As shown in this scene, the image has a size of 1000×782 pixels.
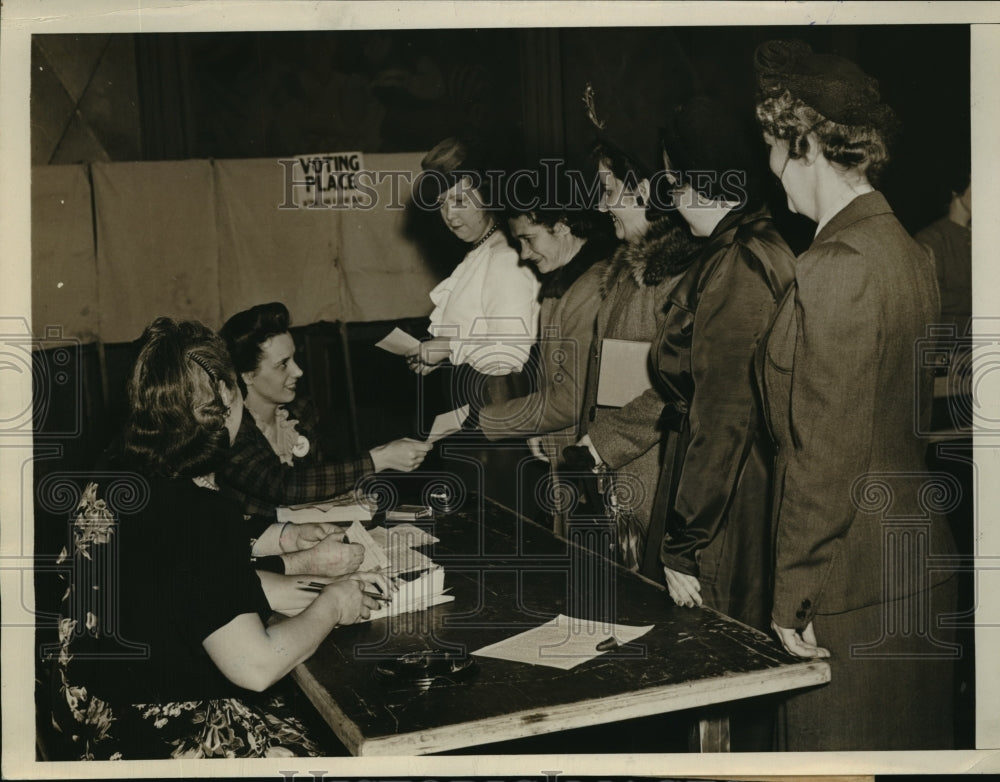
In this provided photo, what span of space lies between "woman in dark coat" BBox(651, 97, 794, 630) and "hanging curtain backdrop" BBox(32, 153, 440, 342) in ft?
2.85

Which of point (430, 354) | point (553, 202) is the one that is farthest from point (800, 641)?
point (553, 202)

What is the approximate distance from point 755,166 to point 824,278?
1.31 feet

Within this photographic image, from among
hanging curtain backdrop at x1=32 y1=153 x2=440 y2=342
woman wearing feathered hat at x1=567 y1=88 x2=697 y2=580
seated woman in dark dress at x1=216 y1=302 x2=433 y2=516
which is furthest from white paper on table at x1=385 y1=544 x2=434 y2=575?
hanging curtain backdrop at x1=32 y1=153 x2=440 y2=342

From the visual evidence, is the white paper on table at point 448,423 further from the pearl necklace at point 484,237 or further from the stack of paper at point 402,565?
the pearl necklace at point 484,237

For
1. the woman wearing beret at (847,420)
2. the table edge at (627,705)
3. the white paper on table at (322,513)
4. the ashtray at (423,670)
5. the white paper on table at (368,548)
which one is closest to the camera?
the table edge at (627,705)

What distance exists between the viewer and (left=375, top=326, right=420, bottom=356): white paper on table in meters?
3.19

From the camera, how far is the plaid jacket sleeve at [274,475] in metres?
3.09

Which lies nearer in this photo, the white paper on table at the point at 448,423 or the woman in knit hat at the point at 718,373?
the woman in knit hat at the point at 718,373

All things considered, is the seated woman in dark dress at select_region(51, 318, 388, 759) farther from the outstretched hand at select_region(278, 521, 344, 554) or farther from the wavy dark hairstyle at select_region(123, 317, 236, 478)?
the outstretched hand at select_region(278, 521, 344, 554)

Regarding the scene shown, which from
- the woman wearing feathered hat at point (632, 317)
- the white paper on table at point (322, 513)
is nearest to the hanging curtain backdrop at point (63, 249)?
the white paper on table at point (322, 513)

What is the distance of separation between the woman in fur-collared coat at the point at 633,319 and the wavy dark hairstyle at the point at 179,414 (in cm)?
111

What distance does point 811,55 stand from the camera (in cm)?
306

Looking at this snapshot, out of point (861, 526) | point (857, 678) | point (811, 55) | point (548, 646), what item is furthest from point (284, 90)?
point (857, 678)

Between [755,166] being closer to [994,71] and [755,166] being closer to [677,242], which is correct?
[677,242]
